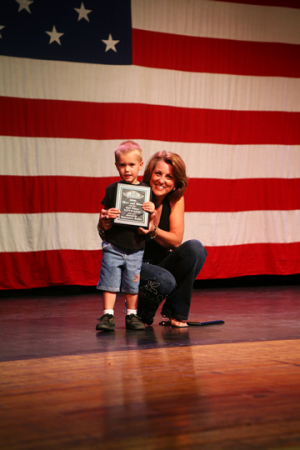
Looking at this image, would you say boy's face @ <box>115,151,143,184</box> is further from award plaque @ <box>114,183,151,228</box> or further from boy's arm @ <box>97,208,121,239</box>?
boy's arm @ <box>97,208,121,239</box>

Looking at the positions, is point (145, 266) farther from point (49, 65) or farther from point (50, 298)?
point (49, 65)

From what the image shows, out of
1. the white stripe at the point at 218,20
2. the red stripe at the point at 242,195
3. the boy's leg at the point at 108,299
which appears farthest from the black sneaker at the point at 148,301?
the white stripe at the point at 218,20

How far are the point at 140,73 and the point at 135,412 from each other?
2757 mm

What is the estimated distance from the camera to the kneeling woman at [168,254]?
2129 millimetres

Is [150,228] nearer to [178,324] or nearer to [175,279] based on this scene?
[175,279]

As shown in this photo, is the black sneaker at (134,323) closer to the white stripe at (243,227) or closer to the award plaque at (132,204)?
the award plaque at (132,204)

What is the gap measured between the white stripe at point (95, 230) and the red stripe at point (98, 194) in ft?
0.15

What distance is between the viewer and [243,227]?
3.73 metres

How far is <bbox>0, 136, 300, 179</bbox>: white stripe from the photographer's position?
10.6 ft

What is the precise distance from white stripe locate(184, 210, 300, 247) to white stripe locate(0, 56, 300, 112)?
775mm

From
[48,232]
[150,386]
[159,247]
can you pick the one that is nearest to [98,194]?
[48,232]

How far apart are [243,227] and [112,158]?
1.09m

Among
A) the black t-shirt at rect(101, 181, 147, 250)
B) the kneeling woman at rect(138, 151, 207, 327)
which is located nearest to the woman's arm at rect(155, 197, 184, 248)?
the kneeling woman at rect(138, 151, 207, 327)

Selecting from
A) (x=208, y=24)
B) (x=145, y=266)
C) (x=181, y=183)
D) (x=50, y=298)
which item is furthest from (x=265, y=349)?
(x=208, y=24)
